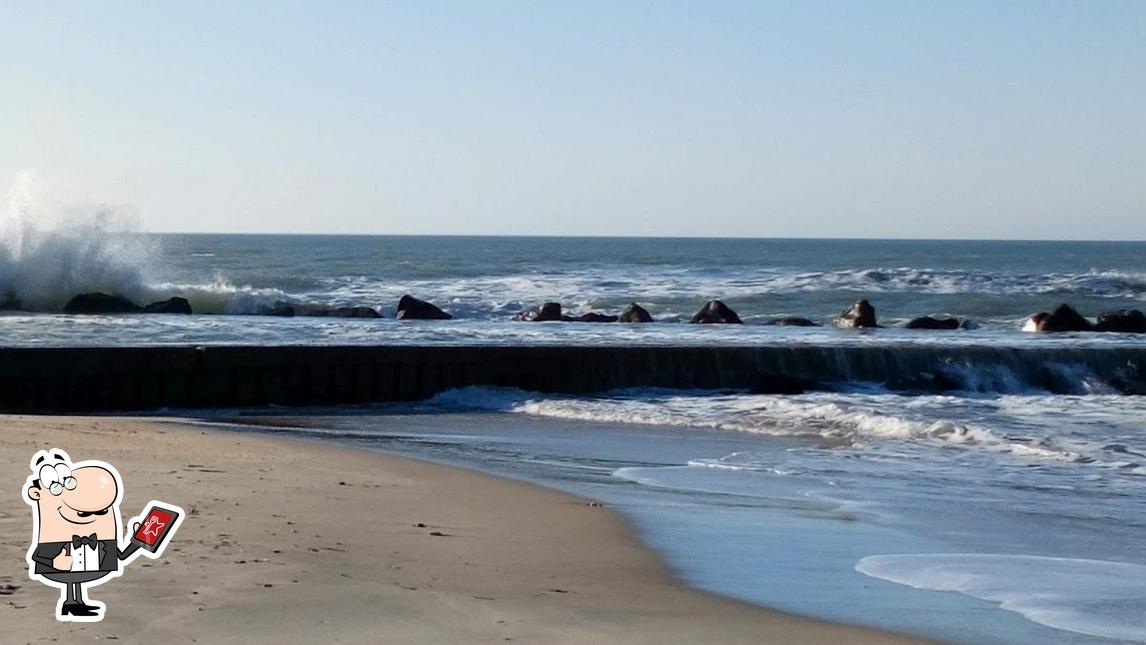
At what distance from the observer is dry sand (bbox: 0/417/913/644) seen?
196 inches

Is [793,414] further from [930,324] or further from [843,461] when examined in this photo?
[930,324]

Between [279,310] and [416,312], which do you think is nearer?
[416,312]

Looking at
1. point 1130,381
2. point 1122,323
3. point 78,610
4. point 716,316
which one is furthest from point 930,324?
point 78,610

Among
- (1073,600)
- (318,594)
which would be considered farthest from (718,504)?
(318,594)

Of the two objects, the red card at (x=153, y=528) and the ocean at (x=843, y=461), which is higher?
the red card at (x=153, y=528)

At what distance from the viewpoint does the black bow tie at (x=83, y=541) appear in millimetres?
3818

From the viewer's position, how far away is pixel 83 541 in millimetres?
3832

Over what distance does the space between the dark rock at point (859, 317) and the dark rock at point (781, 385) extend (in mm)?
10925

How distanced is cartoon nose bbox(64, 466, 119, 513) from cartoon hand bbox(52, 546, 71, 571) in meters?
0.19

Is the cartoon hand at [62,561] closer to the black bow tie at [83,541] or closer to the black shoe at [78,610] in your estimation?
the black bow tie at [83,541]

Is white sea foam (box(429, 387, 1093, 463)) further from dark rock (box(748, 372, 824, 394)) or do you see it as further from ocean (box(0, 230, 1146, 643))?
dark rock (box(748, 372, 824, 394))

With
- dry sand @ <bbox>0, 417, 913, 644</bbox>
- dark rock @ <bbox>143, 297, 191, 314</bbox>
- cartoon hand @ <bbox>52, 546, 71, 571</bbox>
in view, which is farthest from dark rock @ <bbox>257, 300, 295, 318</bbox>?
cartoon hand @ <bbox>52, 546, 71, 571</bbox>

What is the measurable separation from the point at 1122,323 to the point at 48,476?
27.2m

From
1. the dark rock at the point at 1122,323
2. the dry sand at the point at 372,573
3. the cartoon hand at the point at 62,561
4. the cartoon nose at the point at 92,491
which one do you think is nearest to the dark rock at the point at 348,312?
the dark rock at the point at 1122,323
